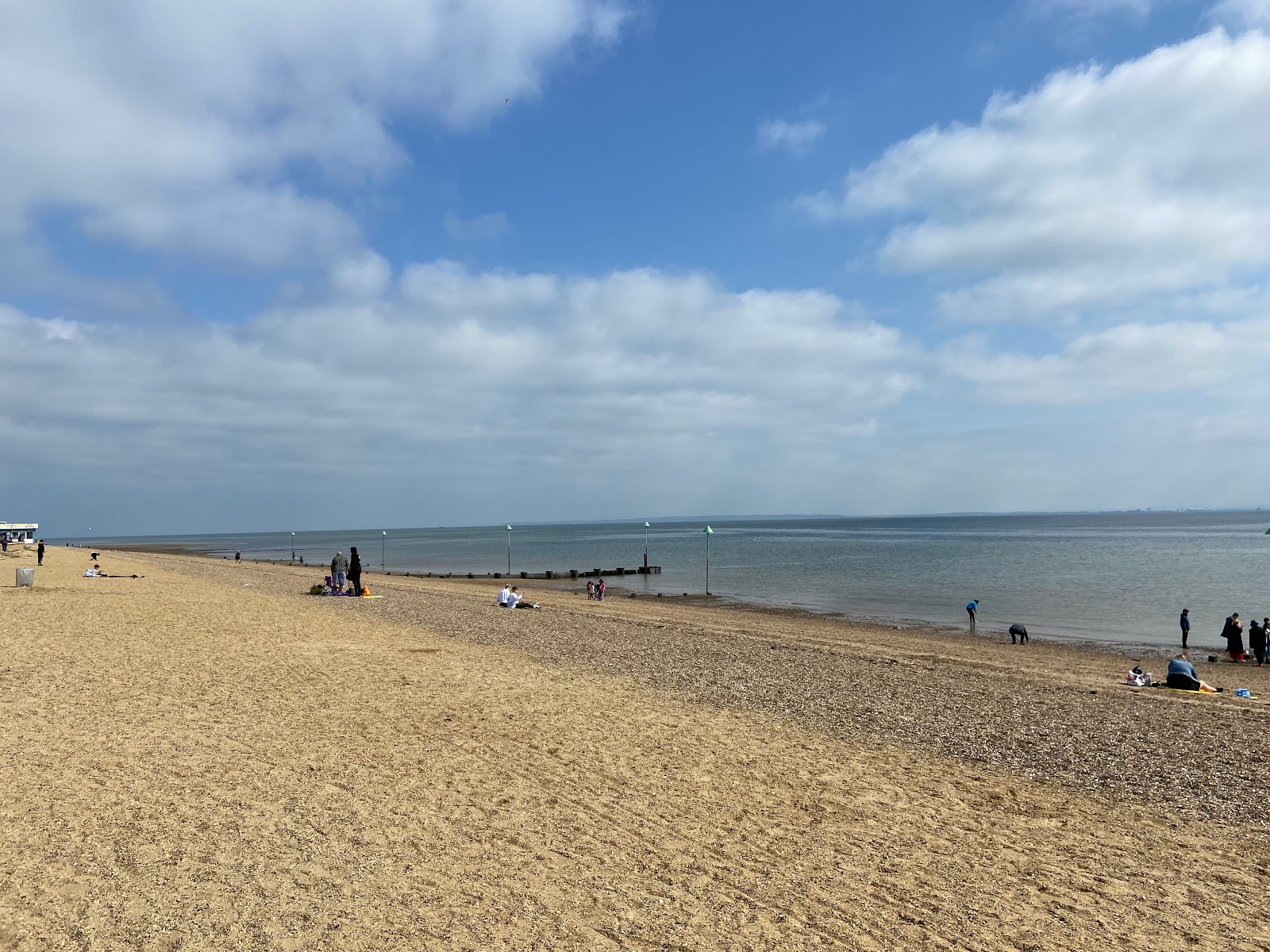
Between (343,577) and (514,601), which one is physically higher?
(343,577)

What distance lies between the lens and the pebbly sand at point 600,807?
4.74 meters

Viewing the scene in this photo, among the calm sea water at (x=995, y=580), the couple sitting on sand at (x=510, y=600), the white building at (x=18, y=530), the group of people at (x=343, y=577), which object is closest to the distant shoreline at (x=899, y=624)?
the calm sea water at (x=995, y=580)

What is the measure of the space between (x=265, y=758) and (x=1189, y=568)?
59.8 metres

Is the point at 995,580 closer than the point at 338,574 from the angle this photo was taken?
No

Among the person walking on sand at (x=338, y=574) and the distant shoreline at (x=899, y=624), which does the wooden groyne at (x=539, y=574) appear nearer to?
the distant shoreline at (x=899, y=624)

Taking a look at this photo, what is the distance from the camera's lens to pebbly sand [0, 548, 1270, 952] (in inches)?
187

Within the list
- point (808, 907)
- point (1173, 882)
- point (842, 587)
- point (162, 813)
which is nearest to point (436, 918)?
point (808, 907)

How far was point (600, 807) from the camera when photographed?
6684mm

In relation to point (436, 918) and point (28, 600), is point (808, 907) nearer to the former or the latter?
point (436, 918)

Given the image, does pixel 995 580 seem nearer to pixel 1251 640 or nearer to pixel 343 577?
pixel 1251 640

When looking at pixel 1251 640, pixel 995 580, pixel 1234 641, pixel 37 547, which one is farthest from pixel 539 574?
pixel 1251 640

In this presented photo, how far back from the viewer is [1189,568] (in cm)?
5059

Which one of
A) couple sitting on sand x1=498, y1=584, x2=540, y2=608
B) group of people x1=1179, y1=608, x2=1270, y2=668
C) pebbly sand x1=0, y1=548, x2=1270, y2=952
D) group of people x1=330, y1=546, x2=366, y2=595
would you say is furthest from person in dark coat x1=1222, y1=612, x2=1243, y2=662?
group of people x1=330, y1=546, x2=366, y2=595

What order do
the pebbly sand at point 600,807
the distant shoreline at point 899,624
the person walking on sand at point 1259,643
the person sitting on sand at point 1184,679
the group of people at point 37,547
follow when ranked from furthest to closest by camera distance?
the group of people at point 37,547, the distant shoreline at point 899,624, the person walking on sand at point 1259,643, the person sitting on sand at point 1184,679, the pebbly sand at point 600,807
